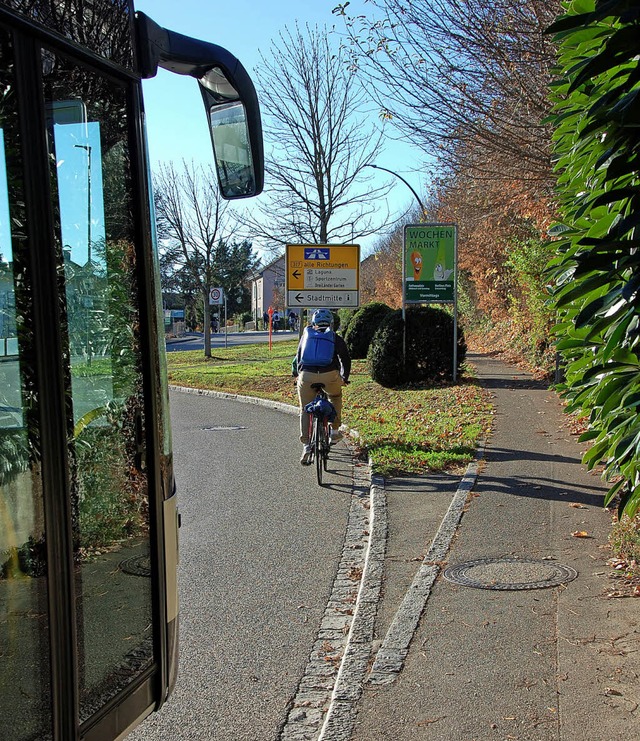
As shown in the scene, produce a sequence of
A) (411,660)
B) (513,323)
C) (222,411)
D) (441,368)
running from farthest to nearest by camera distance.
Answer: (513,323)
(441,368)
(222,411)
(411,660)

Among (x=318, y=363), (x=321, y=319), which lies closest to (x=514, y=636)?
(x=318, y=363)

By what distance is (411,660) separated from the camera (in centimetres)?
475

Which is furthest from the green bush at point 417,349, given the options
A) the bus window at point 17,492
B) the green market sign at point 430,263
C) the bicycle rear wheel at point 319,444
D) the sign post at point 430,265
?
the bus window at point 17,492

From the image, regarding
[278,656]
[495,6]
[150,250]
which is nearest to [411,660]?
[278,656]

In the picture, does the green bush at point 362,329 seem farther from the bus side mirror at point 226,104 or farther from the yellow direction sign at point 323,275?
the bus side mirror at point 226,104

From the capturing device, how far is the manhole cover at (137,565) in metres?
2.61

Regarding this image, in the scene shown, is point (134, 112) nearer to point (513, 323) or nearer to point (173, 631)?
point (173, 631)

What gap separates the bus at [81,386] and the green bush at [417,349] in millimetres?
16424

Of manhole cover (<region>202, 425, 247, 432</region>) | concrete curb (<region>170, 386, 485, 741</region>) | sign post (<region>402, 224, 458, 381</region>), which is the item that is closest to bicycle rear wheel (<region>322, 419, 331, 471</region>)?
concrete curb (<region>170, 386, 485, 741</region>)

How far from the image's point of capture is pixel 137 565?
2682 mm

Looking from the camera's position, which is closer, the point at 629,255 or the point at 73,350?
the point at 73,350

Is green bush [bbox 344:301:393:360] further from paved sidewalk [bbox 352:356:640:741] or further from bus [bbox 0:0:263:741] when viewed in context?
bus [bbox 0:0:263:741]

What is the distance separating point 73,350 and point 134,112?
841 mm

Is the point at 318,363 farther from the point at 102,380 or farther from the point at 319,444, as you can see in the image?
the point at 102,380
